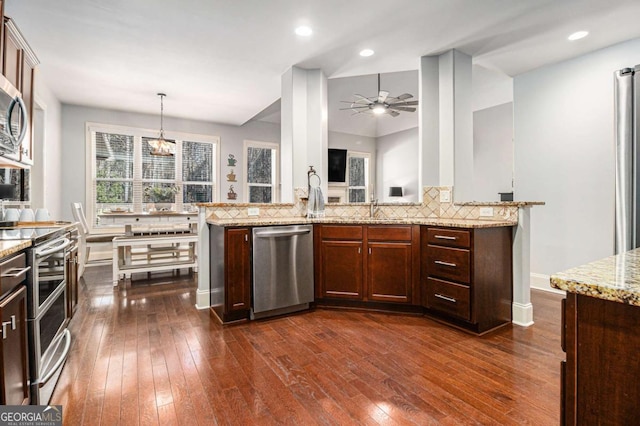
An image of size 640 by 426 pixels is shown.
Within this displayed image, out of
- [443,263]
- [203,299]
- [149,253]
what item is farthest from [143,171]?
[443,263]

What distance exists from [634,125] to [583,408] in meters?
1.35

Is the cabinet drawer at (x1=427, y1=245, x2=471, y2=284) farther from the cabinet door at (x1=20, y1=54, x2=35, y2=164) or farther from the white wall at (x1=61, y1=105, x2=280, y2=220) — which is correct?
the white wall at (x1=61, y1=105, x2=280, y2=220)

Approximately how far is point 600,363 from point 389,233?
231 cm

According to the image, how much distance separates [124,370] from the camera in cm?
202

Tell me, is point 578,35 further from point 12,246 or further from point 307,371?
point 12,246

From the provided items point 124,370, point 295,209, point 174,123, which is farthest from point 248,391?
point 174,123

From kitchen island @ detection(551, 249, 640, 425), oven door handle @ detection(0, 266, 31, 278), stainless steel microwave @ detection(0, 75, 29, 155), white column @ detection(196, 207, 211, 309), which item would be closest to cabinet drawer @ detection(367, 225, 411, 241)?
white column @ detection(196, 207, 211, 309)

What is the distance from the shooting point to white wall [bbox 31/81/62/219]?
169 inches

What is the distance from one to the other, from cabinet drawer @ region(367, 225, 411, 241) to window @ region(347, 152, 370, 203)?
217 inches

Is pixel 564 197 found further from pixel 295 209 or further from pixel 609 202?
pixel 295 209

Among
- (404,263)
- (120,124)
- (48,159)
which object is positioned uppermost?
(120,124)

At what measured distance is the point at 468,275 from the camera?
8.38 feet

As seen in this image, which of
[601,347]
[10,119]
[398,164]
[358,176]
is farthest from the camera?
[358,176]

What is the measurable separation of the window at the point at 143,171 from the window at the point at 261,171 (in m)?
0.73
